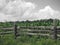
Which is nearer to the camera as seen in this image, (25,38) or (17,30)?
(25,38)

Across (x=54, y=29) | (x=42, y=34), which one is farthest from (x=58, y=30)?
(x=42, y=34)

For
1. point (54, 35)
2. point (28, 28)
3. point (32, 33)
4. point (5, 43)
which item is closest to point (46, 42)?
point (5, 43)

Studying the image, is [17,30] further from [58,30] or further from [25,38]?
[58,30]

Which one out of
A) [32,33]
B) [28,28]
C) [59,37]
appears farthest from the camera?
[28,28]

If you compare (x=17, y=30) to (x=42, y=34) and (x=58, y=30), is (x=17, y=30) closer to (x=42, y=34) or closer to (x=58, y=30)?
(x=42, y=34)

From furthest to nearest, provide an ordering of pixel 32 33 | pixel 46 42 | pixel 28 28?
pixel 28 28 < pixel 32 33 < pixel 46 42

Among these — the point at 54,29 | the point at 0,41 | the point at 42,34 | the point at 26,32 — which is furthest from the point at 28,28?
the point at 0,41

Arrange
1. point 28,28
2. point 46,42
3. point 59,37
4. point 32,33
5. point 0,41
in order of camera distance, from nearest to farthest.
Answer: point 46,42 → point 0,41 → point 59,37 → point 32,33 → point 28,28

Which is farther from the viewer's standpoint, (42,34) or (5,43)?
(42,34)
